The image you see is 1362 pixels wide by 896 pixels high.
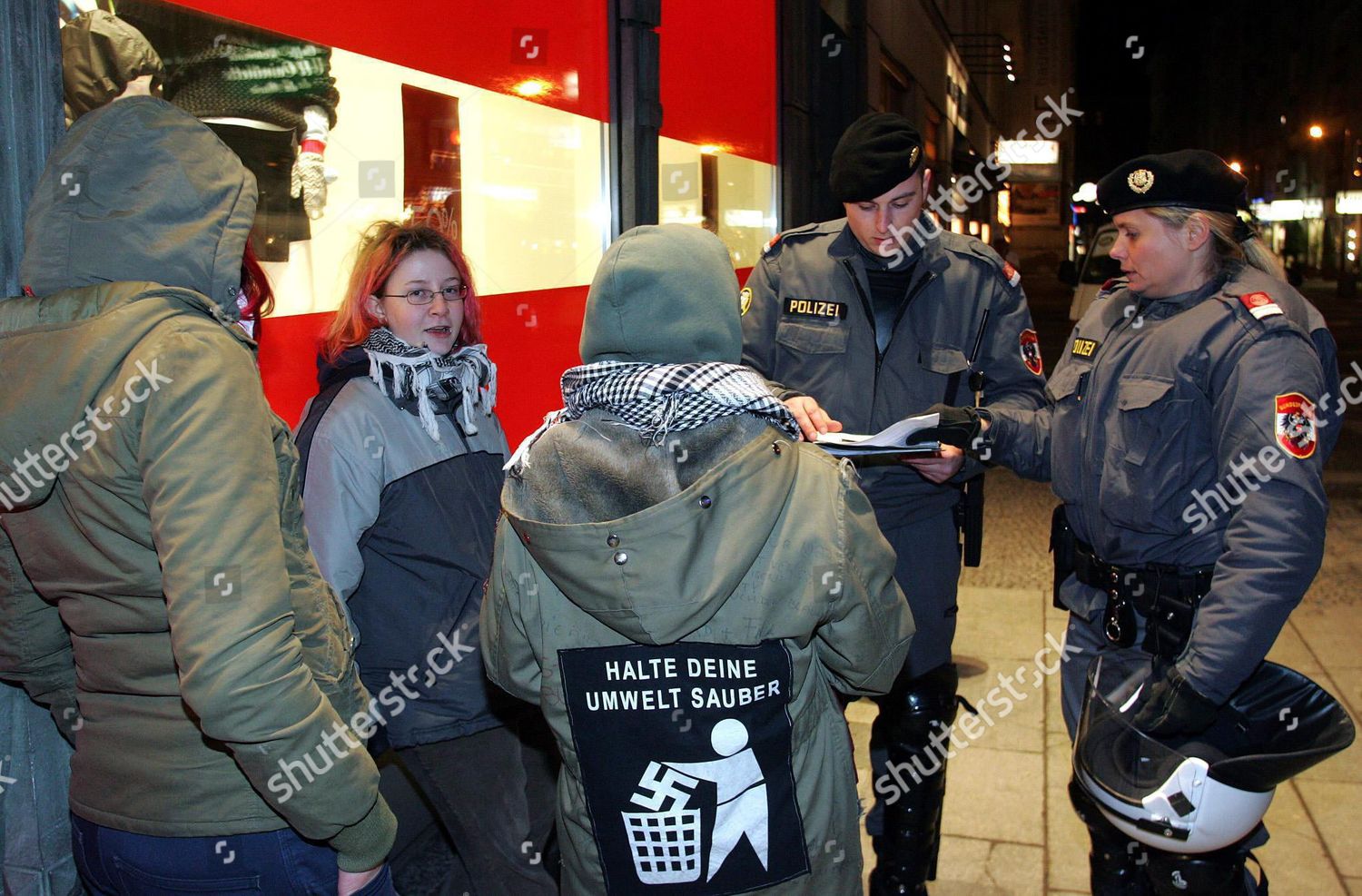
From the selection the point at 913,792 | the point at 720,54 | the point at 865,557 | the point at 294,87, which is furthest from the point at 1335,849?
the point at 720,54

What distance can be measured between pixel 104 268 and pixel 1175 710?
7.47ft

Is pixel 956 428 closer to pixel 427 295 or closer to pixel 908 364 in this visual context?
pixel 908 364

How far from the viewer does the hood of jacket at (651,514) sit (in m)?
1.68

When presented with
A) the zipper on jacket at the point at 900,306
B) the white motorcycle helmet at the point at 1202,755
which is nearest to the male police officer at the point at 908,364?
the zipper on jacket at the point at 900,306

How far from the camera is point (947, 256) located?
3430 millimetres

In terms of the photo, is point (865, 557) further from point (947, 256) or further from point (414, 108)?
point (414, 108)

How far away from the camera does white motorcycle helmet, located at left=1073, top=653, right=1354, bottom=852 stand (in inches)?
94.3

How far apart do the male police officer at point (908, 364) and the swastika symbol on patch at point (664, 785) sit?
1.64m

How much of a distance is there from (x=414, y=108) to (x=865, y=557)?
2.30 metres

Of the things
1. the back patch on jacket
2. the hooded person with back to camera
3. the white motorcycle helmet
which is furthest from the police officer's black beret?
the back patch on jacket

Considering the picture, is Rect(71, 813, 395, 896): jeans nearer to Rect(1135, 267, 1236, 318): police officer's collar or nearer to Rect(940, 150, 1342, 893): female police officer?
Rect(940, 150, 1342, 893): female police officer

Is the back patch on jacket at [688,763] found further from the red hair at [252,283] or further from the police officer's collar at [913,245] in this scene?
the police officer's collar at [913,245]

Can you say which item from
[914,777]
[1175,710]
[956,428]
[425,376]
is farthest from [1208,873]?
[425,376]

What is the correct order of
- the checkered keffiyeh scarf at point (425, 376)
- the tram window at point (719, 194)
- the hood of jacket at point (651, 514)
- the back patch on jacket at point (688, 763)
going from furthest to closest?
the tram window at point (719, 194) → the checkered keffiyeh scarf at point (425, 376) → the back patch on jacket at point (688, 763) → the hood of jacket at point (651, 514)
